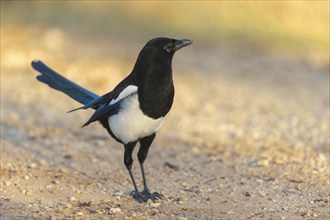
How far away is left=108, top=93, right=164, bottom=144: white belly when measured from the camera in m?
5.16

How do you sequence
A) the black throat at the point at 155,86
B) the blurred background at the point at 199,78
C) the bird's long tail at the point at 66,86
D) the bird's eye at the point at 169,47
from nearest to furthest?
the black throat at the point at 155,86 < the bird's eye at the point at 169,47 < the bird's long tail at the point at 66,86 < the blurred background at the point at 199,78

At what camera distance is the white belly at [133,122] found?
5.16 metres

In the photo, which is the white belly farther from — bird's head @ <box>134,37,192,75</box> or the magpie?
bird's head @ <box>134,37,192,75</box>

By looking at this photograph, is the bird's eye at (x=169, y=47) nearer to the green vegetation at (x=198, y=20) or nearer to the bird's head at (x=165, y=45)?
the bird's head at (x=165, y=45)

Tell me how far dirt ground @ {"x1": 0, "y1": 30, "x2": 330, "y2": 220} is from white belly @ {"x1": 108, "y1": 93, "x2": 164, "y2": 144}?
52 centimetres

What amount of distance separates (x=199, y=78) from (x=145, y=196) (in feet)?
17.2

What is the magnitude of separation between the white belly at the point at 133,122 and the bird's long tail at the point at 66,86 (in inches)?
34.7

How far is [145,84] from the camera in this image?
516cm

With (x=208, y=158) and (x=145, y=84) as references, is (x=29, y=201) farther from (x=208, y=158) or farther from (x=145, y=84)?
(x=208, y=158)

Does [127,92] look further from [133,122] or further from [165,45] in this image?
[165,45]

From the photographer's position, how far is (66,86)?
6.20 meters

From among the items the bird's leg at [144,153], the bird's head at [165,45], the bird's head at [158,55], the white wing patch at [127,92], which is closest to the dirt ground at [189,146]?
the bird's leg at [144,153]

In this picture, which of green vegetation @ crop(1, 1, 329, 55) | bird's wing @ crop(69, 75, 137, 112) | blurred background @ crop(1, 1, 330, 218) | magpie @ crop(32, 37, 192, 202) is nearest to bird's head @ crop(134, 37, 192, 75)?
magpie @ crop(32, 37, 192, 202)

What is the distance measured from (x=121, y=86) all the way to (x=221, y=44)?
25.3 feet
